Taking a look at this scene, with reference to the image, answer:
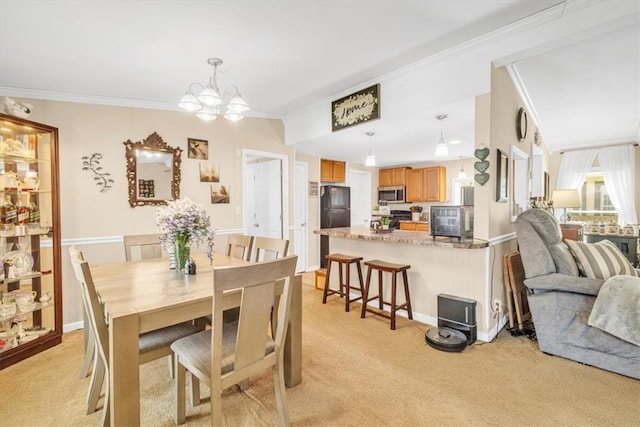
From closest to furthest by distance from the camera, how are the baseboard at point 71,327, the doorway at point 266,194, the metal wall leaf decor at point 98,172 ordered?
the baseboard at point 71,327 < the metal wall leaf decor at point 98,172 < the doorway at point 266,194

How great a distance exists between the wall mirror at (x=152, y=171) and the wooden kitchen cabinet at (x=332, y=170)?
271cm

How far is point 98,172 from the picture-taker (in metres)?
3.25

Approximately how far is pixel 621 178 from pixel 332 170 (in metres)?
5.19

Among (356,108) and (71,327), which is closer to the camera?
(71,327)

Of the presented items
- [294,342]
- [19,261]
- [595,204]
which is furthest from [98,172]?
[595,204]

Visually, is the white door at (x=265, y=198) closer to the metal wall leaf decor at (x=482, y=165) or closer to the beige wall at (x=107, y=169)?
the beige wall at (x=107, y=169)

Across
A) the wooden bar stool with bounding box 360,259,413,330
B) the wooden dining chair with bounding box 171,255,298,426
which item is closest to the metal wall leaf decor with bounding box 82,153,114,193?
the wooden dining chair with bounding box 171,255,298,426

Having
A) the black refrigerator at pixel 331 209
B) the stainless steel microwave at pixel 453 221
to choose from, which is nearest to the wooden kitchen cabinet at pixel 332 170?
the black refrigerator at pixel 331 209

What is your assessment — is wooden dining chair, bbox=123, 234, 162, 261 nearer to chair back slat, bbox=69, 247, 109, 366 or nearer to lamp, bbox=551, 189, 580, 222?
chair back slat, bbox=69, 247, 109, 366

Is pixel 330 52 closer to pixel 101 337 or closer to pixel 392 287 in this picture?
pixel 392 287

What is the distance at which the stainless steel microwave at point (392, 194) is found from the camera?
6742 millimetres

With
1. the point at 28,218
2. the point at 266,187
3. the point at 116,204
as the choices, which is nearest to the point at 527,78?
the point at 266,187

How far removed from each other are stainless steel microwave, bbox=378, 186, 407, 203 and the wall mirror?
15.2 feet

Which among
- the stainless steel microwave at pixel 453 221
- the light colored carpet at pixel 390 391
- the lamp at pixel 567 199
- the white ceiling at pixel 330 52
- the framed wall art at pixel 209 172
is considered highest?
the white ceiling at pixel 330 52
